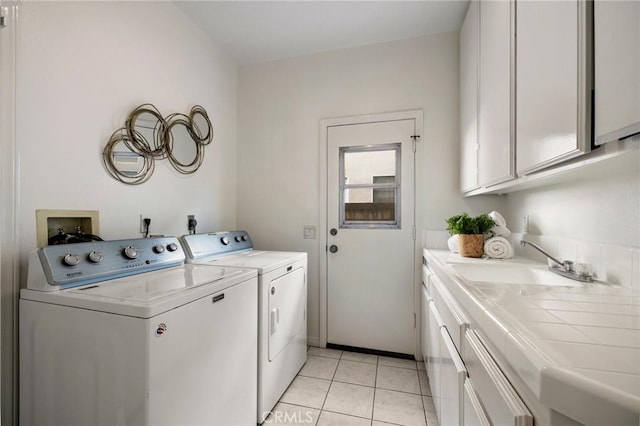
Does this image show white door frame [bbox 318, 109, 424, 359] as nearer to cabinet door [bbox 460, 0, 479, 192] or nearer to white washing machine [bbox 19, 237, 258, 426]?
cabinet door [bbox 460, 0, 479, 192]

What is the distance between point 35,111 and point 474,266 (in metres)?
2.34

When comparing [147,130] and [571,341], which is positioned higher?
[147,130]

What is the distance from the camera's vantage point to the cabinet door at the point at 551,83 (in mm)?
775

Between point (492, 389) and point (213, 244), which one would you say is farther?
point (213, 244)

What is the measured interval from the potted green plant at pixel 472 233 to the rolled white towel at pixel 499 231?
8 centimetres

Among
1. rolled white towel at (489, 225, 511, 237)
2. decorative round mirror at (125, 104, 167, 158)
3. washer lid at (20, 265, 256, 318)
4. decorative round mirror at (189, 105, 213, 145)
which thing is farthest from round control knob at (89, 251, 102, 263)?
rolled white towel at (489, 225, 511, 237)

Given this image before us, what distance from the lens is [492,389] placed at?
0.71m

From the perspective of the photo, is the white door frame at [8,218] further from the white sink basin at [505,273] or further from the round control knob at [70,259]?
the white sink basin at [505,273]

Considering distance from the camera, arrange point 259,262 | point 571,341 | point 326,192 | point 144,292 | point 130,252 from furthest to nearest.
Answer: point 326,192 < point 259,262 < point 130,252 < point 144,292 < point 571,341

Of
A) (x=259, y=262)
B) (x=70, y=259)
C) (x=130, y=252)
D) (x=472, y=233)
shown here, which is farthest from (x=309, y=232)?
(x=70, y=259)

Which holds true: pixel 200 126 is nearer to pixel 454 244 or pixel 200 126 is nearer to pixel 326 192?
pixel 326 192

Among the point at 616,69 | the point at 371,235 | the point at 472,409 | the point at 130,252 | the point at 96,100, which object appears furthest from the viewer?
the point at 371,235

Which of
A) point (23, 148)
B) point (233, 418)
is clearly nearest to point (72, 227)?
point (23, 148)

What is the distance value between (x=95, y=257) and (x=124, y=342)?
520mm
